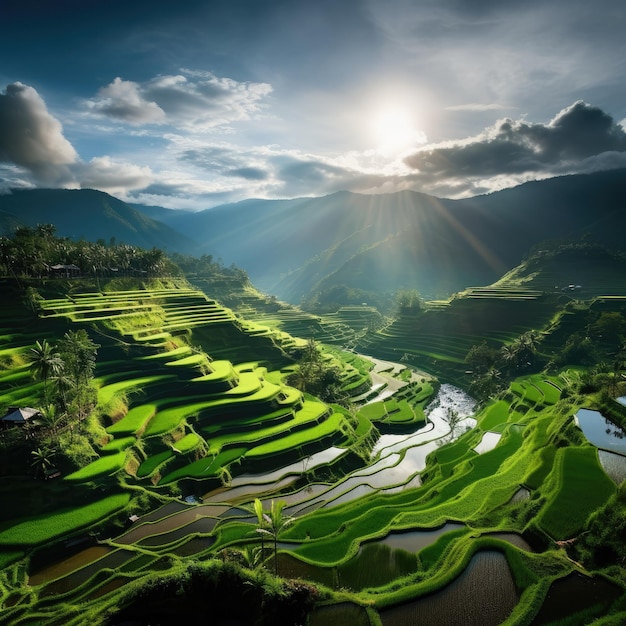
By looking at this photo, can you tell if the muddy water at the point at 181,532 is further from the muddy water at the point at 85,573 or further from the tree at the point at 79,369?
the tree at the point at 79,369

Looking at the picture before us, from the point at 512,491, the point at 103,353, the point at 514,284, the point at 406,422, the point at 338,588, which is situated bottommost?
the point at 406,422

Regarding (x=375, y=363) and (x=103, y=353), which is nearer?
(x=103, y=353)

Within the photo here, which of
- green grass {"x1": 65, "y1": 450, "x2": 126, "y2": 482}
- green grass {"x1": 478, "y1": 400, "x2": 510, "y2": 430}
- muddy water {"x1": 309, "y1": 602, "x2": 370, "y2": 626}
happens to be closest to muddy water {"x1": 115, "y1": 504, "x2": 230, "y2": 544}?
green grass {"x1": 65, "y1": 450, "x2": 126, "y2": 482}

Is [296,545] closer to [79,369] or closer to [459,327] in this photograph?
[79,369]

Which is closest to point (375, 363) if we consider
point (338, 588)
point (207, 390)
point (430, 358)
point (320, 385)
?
point (430, 358)

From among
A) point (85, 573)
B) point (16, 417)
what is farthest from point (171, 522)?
point (16, 417)

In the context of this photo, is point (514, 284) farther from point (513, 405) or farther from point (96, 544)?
point (96, 544)
